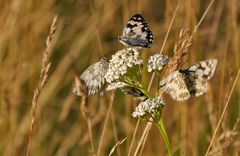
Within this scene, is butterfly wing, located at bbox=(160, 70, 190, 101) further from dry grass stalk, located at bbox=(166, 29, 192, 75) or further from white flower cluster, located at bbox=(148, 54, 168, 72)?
dry grass stalk, located at bbox=(166, 29, 192, 75)

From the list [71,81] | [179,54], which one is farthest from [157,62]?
[71,81]

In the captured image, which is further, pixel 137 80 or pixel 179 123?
pixel 179 123

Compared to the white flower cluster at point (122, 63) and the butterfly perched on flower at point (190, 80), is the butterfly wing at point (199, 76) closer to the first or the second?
the butterfly perched on flower at point (190, 80)

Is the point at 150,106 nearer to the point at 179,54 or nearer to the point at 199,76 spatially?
the point at 199,76

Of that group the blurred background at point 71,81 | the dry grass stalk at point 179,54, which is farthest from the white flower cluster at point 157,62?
the blurred background at point 71,81

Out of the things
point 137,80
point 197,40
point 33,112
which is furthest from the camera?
point 197,40

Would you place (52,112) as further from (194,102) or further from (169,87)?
(169,87)

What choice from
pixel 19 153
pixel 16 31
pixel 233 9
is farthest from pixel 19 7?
pixel 233 9

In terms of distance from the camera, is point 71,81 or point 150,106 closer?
point 150,106
